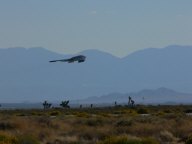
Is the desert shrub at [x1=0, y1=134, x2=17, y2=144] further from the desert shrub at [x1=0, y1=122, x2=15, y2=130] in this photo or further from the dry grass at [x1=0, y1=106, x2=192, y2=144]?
the desert shrub at [x1=0, y1=122, x2=15, y2=130]

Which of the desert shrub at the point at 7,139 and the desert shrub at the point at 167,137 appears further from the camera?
the desert shrub at the point at 167,137

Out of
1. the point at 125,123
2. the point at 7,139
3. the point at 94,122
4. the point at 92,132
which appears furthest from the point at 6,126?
the point at 7,139

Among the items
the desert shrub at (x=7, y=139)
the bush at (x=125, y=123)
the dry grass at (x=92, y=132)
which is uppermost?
the bush at (x=125, y=123)

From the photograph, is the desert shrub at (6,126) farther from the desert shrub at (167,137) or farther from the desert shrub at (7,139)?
the desert shrub at (7,139)

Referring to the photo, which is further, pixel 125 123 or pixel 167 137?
pixel 125 123

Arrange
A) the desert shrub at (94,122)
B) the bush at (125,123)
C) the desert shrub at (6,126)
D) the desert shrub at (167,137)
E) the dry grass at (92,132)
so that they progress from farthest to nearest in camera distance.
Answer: the desert shrub at (94,122) → the bush at (125,123) → the desert shrub at (6,126) → the desert shrub at (167,137) → the dry grass at (92,132)

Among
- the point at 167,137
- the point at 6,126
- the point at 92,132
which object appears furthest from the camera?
the point at 6,126

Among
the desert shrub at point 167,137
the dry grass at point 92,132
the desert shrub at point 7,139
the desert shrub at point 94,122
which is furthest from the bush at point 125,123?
the desert shrub at point 7,139

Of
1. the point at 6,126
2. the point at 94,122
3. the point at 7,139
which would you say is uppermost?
the point at 94,122

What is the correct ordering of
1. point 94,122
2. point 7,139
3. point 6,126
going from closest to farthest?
point 7,139, point 6,126, point 94,122

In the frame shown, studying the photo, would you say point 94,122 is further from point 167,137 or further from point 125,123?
point 167,137

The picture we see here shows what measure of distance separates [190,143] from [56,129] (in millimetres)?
12554

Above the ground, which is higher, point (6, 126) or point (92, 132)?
point (6, 126)

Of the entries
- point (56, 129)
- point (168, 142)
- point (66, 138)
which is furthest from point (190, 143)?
point (56, 129)
